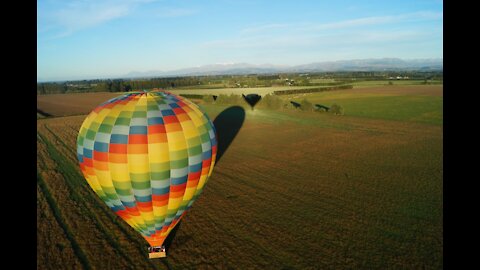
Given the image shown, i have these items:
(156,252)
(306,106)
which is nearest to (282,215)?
(156,252)

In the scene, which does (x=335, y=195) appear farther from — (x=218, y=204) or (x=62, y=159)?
(x=62, y=159)

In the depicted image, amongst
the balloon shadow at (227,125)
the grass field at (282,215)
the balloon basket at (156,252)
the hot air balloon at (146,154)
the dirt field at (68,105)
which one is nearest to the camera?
the hot air balloon at (146,154)

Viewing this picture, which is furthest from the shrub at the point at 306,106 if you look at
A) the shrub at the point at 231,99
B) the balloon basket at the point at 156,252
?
the balloon basket at the point at 156,252

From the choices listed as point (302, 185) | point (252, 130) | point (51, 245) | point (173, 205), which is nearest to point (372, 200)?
point (302, 185)

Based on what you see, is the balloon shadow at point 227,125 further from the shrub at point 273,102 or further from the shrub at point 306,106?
the shrub at point 306,106

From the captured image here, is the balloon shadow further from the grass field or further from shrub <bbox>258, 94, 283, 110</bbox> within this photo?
shrub <bbox>258, 94, 283, 110</bbox>
